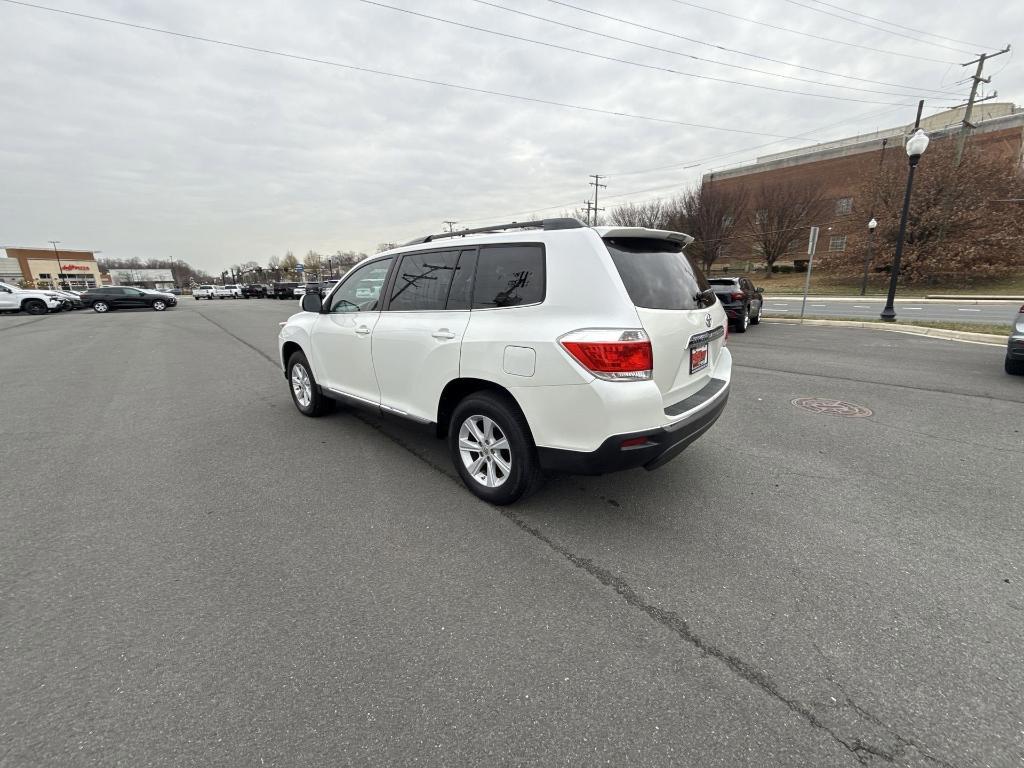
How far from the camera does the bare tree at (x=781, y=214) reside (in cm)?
4334

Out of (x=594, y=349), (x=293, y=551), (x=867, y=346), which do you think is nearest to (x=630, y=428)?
(x=594, y=349)

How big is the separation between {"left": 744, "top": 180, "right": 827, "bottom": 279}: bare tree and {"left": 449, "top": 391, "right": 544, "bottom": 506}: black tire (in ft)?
161

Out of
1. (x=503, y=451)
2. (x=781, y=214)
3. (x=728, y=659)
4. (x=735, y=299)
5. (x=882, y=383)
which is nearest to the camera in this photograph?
(x=728, y=659)

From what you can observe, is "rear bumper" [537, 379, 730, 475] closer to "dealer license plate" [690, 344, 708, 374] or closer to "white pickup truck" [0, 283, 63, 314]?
"dealer license plate" [690, 344, 708, 374]

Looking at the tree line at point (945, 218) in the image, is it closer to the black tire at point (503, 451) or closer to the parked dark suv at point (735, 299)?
the parked dark suv at point (735, 299)

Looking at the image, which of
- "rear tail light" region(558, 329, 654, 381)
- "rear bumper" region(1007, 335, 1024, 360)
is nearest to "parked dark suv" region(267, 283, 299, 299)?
"rear tail light" region(558, 329, 654, 381)

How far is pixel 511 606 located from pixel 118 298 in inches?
1455

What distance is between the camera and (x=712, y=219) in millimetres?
44500

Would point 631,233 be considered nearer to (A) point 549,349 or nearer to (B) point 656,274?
(B) point 656,274

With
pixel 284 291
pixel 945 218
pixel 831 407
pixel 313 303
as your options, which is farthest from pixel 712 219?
pixel 313 303

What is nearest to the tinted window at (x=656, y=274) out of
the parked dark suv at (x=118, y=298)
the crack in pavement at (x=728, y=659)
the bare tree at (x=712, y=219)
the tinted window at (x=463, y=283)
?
the tinted window at (x=463, y=283)

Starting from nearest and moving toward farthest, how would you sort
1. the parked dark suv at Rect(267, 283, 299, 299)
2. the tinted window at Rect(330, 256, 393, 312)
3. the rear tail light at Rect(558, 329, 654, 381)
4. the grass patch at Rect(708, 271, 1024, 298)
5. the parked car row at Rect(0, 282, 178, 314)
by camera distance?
the rear tail light at Rect(558, 329, 654, 381), the tinted window at Rect(330, 256, 393, 312), the parked car row at Rect(0, 282, 178, 314), the grass patch at Rect(708, 271, 1024, 298), the parked dark suv at Rect(267, 283, 299, 299)

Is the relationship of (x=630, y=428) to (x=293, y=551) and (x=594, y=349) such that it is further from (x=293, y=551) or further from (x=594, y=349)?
(x=293, y=551)

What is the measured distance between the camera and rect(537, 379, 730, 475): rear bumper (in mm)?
2787
